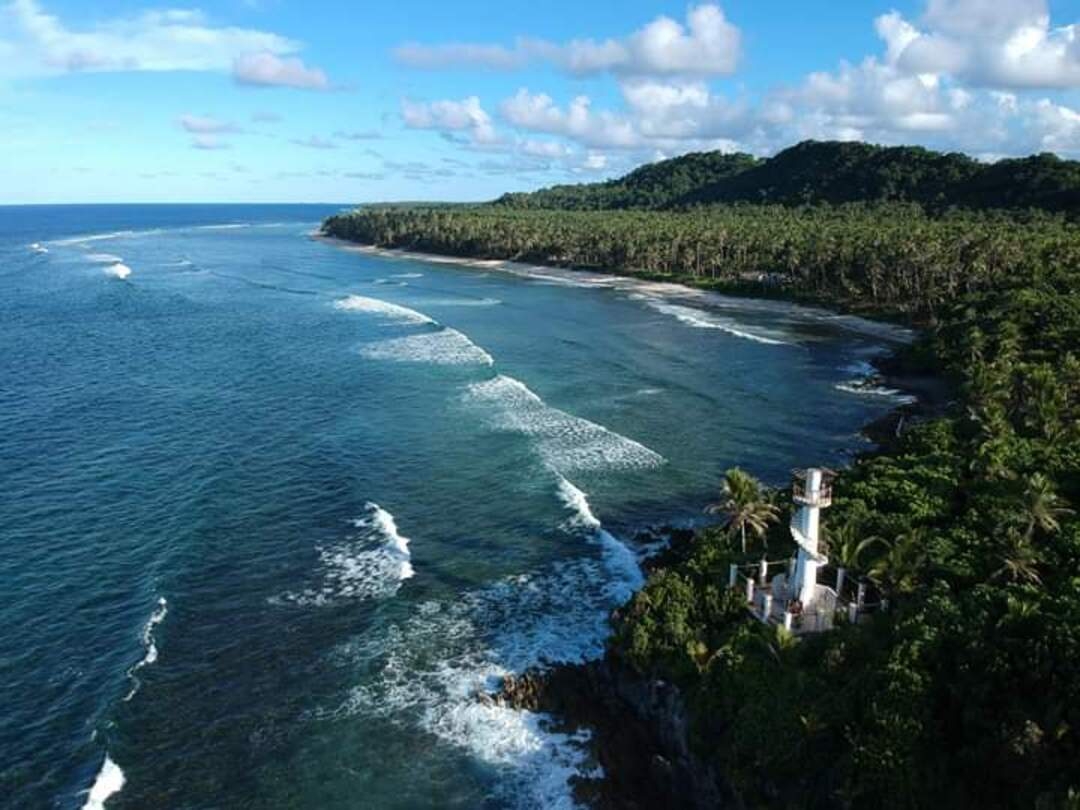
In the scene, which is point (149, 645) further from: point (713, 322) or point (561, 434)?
point (713, 322)

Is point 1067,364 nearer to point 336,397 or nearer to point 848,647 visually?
point 848,647

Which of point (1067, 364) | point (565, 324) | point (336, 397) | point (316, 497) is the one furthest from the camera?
point (565, 324)

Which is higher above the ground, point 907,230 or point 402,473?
point 907,230

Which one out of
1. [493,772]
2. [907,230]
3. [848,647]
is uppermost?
[907,230]

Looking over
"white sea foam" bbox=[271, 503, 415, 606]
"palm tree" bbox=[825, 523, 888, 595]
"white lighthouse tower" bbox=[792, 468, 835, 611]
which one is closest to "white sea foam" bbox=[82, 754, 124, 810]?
"white sea foam" bbox=[271, 503, 415, 606]

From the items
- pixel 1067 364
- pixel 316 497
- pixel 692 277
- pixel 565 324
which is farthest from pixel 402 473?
pixel 692 277

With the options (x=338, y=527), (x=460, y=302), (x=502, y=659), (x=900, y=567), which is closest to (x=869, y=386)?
(x=900, y=567)

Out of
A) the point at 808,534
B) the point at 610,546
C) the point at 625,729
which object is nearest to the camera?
the point at 808,534
